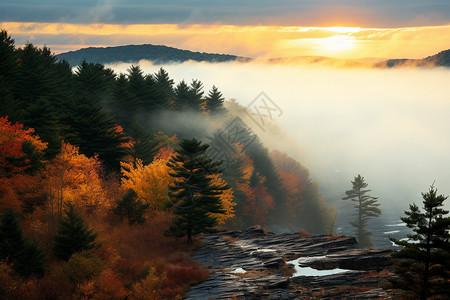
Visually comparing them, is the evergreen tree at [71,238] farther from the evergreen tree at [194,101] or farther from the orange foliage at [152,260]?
the evergreen tree at [194,101]

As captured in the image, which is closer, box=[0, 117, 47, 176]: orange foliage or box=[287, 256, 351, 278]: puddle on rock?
box=[287, 256, 351, 278]: puddle on rock

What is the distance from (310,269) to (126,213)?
2267 cm

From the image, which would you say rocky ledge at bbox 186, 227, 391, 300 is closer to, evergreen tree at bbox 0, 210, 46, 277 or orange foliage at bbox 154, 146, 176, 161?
evergreen tree at bbox 0, 210, 46, 277

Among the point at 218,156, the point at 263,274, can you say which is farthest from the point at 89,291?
the point at 218,156

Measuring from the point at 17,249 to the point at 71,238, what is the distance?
3.70m

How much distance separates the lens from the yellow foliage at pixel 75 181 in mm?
44153

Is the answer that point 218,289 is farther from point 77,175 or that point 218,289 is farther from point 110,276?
point 77,175

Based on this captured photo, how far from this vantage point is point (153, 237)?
4338cm

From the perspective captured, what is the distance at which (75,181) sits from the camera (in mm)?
49469

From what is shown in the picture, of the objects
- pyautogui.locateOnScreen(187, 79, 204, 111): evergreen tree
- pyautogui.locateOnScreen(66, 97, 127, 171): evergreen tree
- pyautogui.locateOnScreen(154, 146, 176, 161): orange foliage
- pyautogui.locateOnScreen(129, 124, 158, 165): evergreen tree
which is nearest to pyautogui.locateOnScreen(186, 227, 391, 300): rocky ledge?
pyautogui.locateOnScreen(129, 124, 158, 165): evergreen tree

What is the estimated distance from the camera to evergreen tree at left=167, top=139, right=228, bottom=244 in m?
40.1

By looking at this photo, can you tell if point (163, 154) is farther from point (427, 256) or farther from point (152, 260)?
point (427, 256)

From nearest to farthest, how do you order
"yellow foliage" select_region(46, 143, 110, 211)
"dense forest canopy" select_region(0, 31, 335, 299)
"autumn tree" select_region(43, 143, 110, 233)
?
"dense forest canopy" select_region(0, 31, 335, 299) → "autumn tree" select_region(43, 143, 110, 233) → "yellow foliage" select_region(46, 143, 110, 211)

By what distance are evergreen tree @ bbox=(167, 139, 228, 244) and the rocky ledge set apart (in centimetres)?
280
